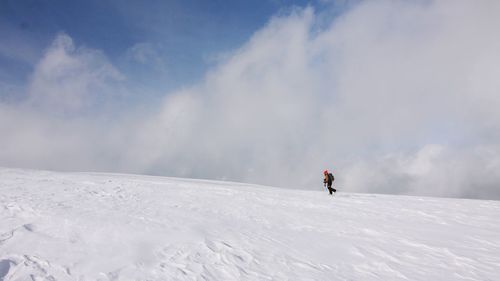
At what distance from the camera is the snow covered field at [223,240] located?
5316 millimetres

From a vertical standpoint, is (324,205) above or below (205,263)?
above

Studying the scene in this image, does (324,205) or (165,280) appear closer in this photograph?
(165,280)

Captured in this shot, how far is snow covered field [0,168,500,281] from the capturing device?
532 cm

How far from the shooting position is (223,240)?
725cm

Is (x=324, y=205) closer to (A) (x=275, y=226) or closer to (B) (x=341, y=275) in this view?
(A) (x=275, y=226)

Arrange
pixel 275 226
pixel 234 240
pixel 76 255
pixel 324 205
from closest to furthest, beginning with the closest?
pixel 76 255 → pixel 234 240 → pixel 275 226 → pixel 324 205

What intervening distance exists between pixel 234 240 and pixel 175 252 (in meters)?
1.78

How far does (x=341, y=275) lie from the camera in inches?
230

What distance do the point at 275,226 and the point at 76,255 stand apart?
605cm

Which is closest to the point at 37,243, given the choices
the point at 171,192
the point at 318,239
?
the point at 318,239

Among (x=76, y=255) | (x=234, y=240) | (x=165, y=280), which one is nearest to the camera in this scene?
(x=165, y=280)

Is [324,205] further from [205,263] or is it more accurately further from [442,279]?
[205,263]

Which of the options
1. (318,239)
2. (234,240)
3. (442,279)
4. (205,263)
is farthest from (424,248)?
(205,263)

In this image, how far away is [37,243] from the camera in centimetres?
586
